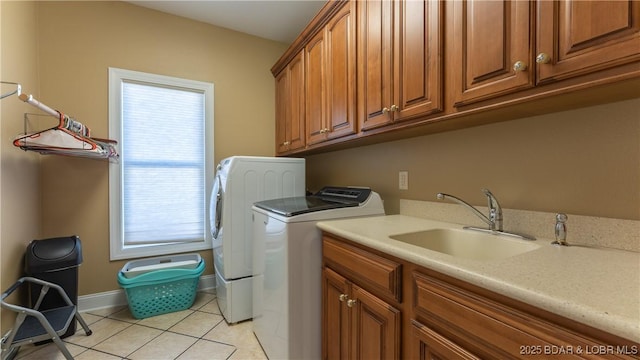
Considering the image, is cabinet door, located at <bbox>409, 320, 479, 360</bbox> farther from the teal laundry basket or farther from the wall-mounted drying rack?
the wall-mounted drying rack

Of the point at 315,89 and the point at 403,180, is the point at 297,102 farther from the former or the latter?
the point at 403,180

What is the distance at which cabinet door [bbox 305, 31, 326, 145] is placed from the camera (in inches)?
77.4

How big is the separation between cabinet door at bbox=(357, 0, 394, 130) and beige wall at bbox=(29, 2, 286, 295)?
5.81 feet

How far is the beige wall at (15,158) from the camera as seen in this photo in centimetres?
158

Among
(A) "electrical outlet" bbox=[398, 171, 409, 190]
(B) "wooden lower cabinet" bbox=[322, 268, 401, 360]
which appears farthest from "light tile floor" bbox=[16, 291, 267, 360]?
(A) "electrical outlet" bbox=[398, 171, 409, 190]

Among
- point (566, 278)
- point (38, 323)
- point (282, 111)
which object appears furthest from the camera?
point (282, 111)

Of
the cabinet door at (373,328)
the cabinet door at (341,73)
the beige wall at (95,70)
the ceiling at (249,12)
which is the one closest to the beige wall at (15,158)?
the beige wall at (95,70)

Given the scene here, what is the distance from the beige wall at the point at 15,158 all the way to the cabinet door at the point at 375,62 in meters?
2.11

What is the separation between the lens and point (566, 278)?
0.65 metres

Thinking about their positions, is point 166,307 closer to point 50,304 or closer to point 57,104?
point 50,304

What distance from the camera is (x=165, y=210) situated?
254 centimetres

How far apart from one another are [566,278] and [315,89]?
182 centimetres

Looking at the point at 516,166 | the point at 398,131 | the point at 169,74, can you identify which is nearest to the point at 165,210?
the point at 169,74

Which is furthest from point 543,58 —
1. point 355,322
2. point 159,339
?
point 159,339
